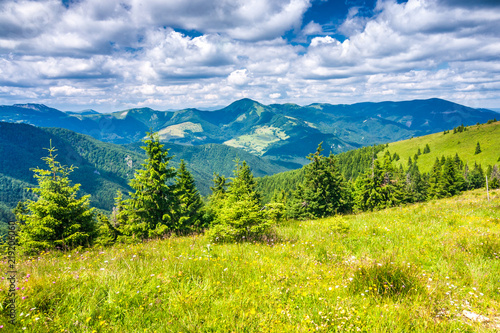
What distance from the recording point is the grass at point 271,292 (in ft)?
10.5

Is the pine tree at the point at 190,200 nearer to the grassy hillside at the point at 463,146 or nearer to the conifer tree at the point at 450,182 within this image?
the conifer tree at the point at 450,182

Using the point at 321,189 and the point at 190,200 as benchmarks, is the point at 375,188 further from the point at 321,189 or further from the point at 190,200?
the point at 190,200

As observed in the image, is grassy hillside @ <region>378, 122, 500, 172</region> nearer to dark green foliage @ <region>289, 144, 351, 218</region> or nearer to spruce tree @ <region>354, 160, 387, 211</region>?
spruce tree @ <region>354, 160, 387, 211</region>

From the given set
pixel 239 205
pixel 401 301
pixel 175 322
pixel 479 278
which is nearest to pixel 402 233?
pixel 479 278

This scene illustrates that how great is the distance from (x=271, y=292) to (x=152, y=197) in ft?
67.4

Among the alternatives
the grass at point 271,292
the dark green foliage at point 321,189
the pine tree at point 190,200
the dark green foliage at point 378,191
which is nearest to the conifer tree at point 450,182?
the dark green foliage at point 378,191

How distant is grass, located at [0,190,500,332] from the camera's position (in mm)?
3211

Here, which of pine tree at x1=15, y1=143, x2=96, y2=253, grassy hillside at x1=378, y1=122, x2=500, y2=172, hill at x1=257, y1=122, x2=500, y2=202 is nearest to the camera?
pine tree at x1=15, y1=143, x2=96, y2=253

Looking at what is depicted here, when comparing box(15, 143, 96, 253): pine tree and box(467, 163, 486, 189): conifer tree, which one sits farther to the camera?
box(467, 163, 486, 189): conifer tree

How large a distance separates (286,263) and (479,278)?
139 inches

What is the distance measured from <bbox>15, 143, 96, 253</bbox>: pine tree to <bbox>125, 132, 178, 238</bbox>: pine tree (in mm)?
4393

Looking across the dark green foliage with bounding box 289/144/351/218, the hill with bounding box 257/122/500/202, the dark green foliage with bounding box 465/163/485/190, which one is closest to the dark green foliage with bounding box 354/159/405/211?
the dark green foliage with bounding box 289/144/351/218

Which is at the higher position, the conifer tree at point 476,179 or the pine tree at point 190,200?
the pine tree at point 190,200

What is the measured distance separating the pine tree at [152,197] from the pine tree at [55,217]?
4.39 metres
